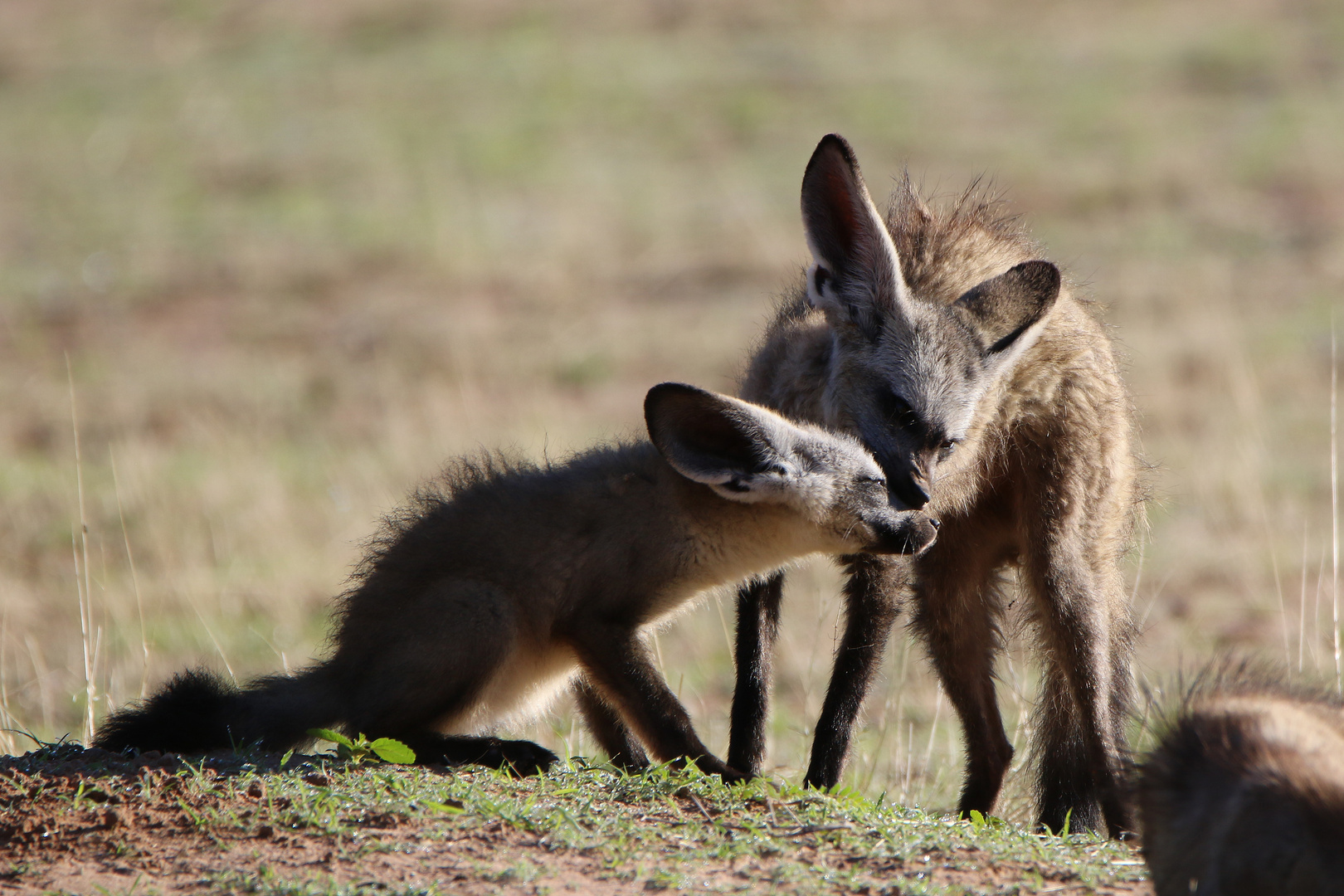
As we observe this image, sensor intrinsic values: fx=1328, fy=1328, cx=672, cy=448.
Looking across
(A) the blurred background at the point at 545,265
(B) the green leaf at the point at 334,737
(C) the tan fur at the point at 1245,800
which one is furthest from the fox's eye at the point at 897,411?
(B) the green leaf at the point at 334,737

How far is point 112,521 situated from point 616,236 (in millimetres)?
9529

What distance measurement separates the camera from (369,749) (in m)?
4.03

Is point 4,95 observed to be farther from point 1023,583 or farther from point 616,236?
point 1023,583

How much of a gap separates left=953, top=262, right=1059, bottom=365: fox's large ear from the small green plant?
2.51 metres

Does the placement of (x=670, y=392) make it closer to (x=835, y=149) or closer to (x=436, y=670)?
(x=436, y=670)

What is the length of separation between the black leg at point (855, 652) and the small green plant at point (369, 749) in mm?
1598

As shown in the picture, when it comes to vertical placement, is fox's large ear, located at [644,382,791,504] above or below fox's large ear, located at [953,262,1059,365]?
Answer: below

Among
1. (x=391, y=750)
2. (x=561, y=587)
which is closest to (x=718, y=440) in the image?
(x=561, y=587)

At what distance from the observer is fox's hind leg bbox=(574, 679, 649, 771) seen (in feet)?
15.3

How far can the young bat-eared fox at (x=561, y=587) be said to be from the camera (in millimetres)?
4129

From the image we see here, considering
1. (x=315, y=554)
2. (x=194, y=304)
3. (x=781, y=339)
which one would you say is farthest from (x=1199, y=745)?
(x=194, y=304)

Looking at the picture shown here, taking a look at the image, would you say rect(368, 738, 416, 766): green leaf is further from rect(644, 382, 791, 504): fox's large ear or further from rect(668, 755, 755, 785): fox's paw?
rect(644, 382, 791, 504): fox's large ear

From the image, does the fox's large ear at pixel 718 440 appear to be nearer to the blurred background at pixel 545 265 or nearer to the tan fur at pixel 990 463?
the tan fur at pixel 990 463

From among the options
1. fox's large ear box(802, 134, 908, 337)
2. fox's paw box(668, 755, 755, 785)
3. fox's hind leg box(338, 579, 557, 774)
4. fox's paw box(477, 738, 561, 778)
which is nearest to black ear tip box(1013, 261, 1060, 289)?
fox's large ear box(802, 134, 908, 337)
